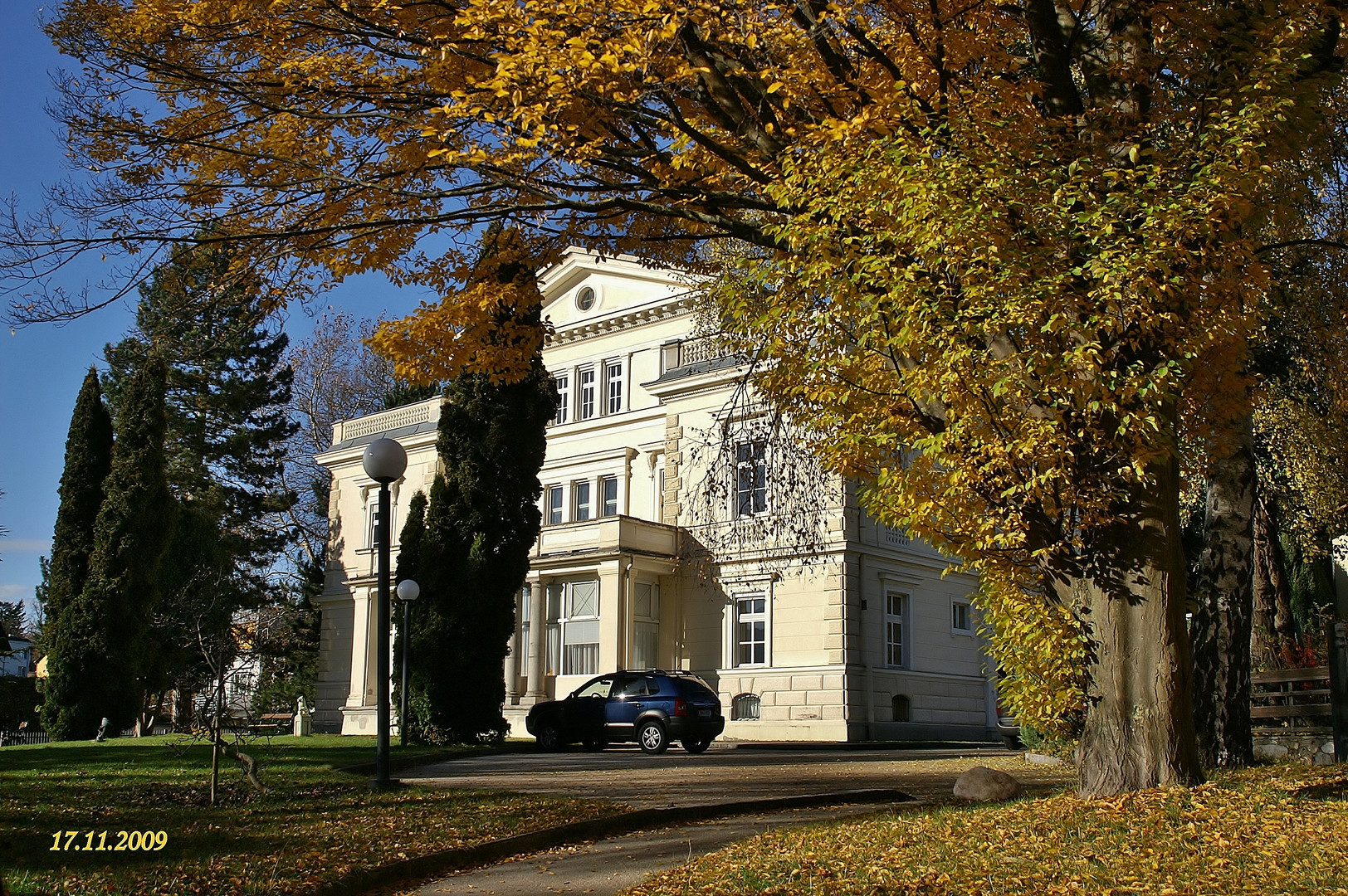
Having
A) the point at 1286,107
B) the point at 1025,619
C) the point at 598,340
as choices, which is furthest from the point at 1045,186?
the point at 598,340

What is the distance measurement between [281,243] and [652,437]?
24.3m

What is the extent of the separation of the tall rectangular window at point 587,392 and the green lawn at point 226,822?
24.2m

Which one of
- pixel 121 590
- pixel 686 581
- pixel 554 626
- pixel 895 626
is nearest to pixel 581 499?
pixel 554 626

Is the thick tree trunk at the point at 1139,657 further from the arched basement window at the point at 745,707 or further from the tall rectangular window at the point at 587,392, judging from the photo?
the tall rectangular window at the point at 587,392

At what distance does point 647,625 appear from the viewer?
104ft

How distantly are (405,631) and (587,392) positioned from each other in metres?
18.2

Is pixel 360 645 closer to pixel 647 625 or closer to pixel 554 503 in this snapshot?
pixel 554 503

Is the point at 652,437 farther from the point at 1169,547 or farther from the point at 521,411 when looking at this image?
the point at 1169,547

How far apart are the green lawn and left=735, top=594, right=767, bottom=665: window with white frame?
58.7 ft

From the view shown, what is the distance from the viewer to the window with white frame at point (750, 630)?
29844 mm

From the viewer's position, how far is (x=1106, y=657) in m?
8.39

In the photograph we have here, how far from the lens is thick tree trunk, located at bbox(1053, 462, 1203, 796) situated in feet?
26.9
